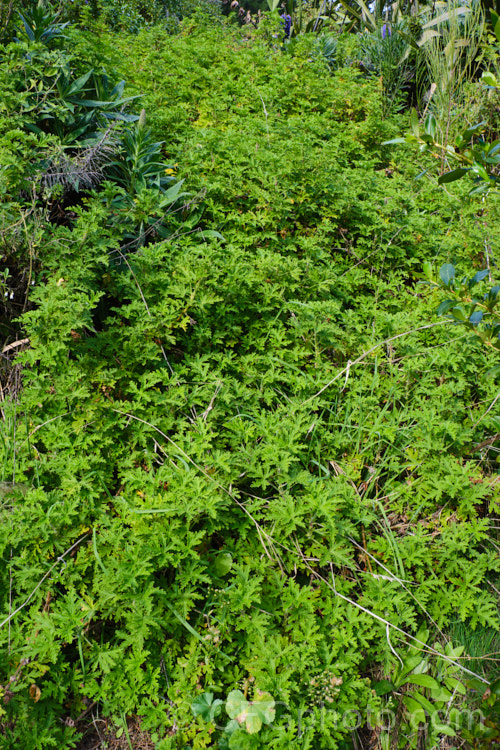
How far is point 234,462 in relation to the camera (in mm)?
2383

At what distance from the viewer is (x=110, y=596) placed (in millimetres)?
1928

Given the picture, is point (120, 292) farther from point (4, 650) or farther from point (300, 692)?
point (300, 692)

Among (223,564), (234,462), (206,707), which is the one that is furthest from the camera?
(234,462)

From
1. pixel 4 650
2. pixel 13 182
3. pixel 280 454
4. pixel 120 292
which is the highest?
pixel 13 182

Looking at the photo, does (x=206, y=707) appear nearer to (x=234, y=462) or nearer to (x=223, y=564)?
(x=223, y=564)

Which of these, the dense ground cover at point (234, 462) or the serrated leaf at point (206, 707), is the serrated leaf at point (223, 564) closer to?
the dense ground cover at point (234, 462)

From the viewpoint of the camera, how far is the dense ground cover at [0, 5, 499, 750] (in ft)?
6.24

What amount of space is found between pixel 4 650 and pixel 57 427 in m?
0.90

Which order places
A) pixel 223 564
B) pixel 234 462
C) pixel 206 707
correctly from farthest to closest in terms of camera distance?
pixel 234 462 → pixel 223 564 → pixel 206 707

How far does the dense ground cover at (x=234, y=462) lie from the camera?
190 centimetres

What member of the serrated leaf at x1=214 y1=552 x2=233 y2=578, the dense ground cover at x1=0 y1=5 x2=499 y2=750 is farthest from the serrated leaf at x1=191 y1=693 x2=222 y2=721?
the serrated leaf at x1=214 y1=552 x2=233 y2=578

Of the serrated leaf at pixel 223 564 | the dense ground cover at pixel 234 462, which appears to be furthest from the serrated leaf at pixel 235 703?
the serrated leaf at pixel 223 564

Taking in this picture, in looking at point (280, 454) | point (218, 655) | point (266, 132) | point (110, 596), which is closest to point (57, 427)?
point (110, 596)

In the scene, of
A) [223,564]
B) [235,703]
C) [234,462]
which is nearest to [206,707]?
[235,703]
